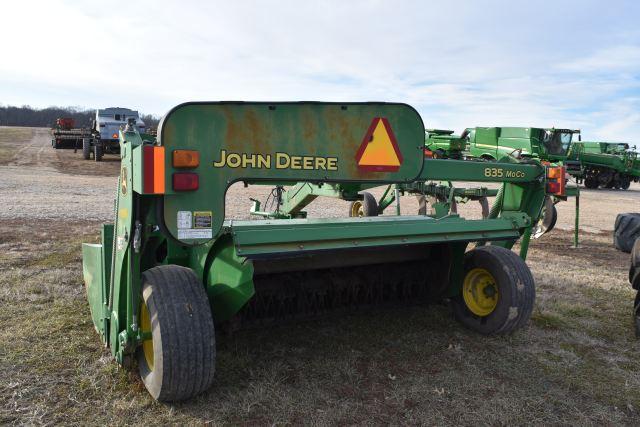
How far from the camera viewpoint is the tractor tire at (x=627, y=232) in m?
7.22

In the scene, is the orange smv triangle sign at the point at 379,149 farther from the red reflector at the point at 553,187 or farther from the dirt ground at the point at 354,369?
the red reflector at the point at 553,187

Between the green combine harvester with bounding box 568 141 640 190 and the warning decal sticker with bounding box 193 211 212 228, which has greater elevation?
the green combine harvester with bounding box 568 141 640 190

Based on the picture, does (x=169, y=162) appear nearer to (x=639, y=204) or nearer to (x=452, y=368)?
(x=452, y=368)

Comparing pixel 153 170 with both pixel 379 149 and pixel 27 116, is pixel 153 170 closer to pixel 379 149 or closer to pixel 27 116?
pixel 379 149

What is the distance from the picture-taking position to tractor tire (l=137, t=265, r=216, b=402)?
260cm

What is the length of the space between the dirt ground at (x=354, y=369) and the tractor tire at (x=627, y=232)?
2.12 m

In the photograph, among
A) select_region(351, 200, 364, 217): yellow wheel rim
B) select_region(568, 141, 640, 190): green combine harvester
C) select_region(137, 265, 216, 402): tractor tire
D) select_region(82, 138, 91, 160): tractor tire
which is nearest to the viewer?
select_region(137, 265, 216, 402): tractor tire

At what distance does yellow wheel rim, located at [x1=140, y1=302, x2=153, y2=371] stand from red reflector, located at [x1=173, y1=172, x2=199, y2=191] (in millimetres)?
780

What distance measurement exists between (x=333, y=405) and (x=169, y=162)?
60.7 inches

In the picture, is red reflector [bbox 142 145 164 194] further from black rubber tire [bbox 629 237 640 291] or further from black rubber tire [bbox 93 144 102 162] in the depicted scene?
black rubber tire [bbox 93 144 102 162]

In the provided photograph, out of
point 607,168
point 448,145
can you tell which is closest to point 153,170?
point 448,145

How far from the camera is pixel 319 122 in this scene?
9.27 ft

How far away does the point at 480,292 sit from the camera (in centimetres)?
407

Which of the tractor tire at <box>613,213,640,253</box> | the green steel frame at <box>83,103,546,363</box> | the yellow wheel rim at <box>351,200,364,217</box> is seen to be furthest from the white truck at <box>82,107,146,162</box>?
the green steel frame at <box>83,103,546,363</box>
